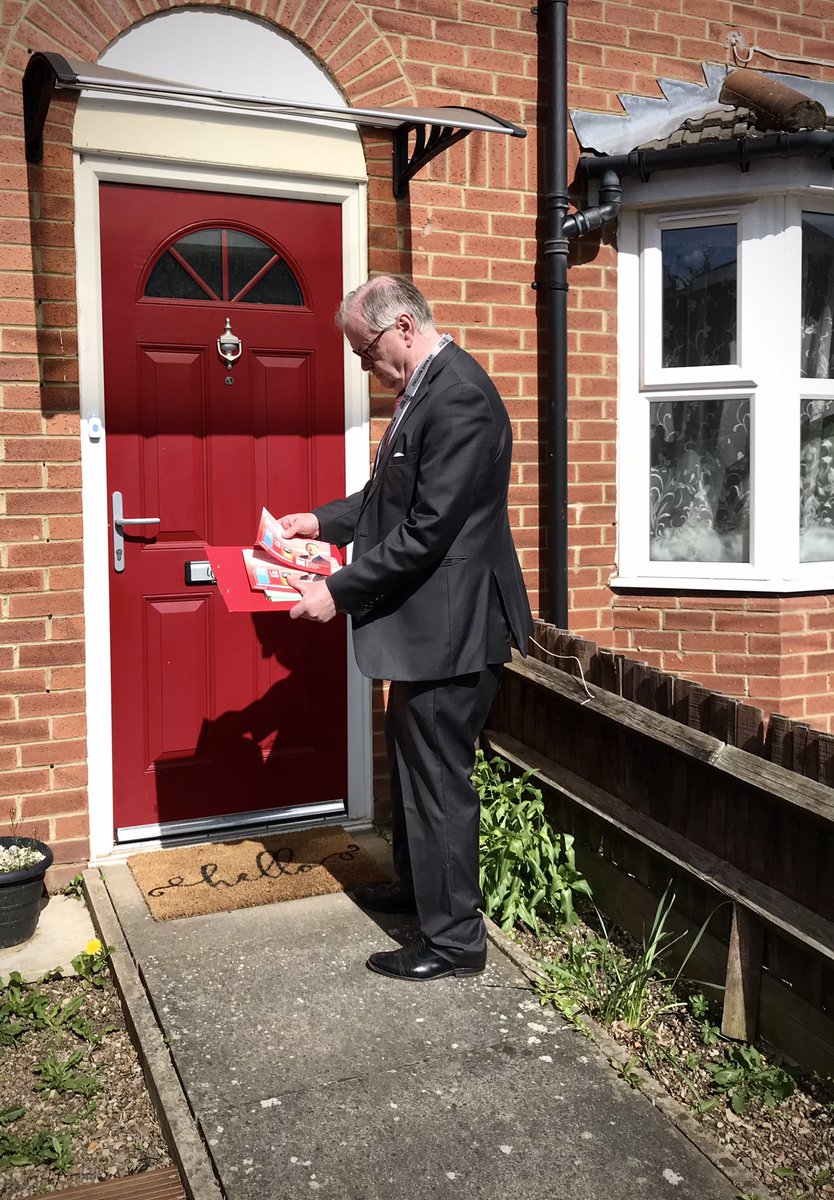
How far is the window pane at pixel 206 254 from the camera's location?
4.31 meters

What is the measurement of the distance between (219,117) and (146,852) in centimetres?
288

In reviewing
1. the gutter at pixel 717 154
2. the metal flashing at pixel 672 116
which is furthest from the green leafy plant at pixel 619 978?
the metal flashing at pixel 672 116

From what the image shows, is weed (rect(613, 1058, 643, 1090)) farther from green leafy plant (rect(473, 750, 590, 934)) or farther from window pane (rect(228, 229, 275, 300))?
window pane (rect(228, 229, 275, 300))

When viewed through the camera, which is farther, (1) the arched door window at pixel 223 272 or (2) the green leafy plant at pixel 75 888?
(1) the arched door window at pixel 223 272

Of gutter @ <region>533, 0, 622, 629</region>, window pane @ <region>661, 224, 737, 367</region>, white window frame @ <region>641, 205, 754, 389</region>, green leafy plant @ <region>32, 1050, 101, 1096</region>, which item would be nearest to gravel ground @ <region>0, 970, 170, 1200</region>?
green leafy plant @ <region>32, 1050, 101, 1096</region>

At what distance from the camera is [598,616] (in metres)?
5.05

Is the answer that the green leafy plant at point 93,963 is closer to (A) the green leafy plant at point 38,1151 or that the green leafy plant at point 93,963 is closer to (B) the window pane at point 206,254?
(A) the green leafy plant at point 38,1151

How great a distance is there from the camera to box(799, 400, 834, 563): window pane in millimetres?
5125

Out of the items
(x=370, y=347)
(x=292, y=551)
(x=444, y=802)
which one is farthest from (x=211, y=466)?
(x=444, y=802)

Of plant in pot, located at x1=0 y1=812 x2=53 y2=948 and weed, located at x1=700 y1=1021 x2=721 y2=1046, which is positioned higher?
plant in pot, located at x1=0 y1=812 x2=53 y2=948

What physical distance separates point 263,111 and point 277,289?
0.89m

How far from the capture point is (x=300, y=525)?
3.83 meters

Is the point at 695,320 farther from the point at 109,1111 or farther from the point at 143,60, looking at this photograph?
the point at 109,1111

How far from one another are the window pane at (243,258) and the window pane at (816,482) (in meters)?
2.55
